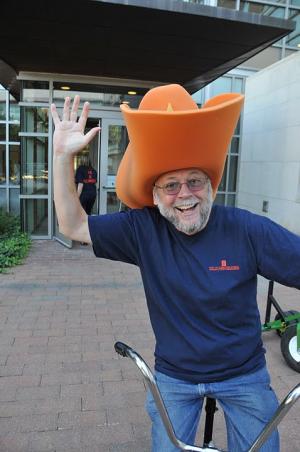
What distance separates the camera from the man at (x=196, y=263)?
1673mm

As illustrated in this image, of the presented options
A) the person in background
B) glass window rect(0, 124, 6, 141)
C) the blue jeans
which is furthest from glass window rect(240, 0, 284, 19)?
the blue jeans

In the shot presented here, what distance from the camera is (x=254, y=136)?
11070 millimetres

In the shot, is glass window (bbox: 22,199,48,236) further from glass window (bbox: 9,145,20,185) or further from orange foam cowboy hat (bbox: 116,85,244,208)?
orange foam cowboy hat (bbox: 116,85,244,208)

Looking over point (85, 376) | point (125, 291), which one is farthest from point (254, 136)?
point (85, 376)

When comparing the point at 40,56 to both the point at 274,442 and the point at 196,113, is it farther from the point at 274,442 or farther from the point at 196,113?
the point at 274,442

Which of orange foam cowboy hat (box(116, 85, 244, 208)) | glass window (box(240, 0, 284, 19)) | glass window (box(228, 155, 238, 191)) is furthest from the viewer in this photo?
glass window (box(240, 0, 284, 19))

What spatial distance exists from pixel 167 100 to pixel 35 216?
7.83 meters

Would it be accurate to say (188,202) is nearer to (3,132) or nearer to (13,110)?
(3,132)

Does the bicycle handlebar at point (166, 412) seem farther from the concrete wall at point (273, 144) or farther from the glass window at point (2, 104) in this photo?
the glass window at point (2, 104)

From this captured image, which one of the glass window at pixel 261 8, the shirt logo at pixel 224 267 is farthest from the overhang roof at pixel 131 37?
the glass window at pixel 261 8

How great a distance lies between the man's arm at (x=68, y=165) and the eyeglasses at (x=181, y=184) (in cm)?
36

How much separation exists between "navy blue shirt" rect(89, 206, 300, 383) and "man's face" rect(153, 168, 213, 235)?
6 cm

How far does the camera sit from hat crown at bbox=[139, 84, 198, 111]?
1.70 metres

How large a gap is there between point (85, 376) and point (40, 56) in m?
5.83
